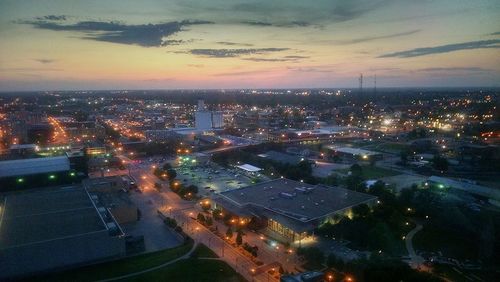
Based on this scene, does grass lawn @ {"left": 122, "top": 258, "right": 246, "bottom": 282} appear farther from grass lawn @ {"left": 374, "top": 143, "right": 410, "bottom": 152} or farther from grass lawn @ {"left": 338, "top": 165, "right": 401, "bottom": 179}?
grass lawn @ {"left": 374, "top": 143, "right": 410, "bottom": 152}

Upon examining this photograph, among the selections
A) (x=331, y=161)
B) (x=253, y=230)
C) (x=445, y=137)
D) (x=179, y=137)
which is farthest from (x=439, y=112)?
(x=253, y=230)

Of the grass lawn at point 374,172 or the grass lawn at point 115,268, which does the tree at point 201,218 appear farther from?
the grass lawn at point 374,172

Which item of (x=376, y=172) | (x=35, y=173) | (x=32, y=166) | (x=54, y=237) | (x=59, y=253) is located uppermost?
(x=32, y=166)

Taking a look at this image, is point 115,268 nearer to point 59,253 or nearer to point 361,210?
point 59,253

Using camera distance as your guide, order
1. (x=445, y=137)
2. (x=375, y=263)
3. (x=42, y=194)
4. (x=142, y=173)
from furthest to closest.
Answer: (x=445, y=137) < (x=142, y=173) < (x=42, y=194) < (x=375, y=263)

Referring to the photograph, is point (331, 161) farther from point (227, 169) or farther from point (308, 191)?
point (308, 191)

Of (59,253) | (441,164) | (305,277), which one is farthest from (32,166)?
(441,164)

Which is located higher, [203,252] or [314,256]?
[314,256]
